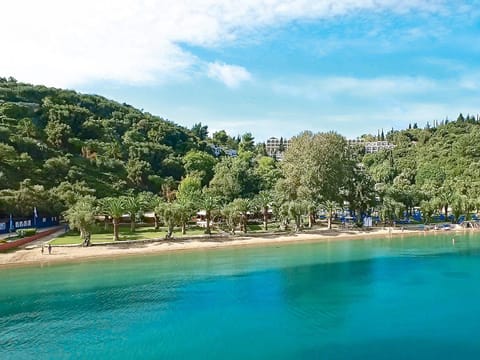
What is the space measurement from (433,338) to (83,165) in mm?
→ 72391

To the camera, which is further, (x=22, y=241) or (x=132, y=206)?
(x=132, y=206)

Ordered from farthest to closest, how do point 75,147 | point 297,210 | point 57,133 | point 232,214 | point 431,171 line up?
point 431,171 → point 75,147 → point 57,133 → point 297,210 → point 232,214

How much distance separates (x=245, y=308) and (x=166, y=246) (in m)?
23.8

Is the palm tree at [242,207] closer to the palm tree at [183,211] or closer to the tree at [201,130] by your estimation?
the palm tree at [183,211]

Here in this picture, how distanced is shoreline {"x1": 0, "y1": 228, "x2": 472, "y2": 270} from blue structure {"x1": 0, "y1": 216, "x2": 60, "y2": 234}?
968 cm

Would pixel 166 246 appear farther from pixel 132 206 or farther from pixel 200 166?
pixel 200 166

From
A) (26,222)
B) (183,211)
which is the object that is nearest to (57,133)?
(26,222)

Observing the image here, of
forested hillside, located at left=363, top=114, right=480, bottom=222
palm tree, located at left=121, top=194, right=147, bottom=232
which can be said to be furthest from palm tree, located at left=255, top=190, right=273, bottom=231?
forested hillside, located at left=363, top=114, right=480, bottom=222

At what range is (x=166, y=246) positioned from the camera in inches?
2010

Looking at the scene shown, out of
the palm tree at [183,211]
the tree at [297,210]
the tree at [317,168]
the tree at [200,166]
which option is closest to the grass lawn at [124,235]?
the palm tree at [183,211]

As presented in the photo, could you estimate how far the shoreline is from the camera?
1729 inches

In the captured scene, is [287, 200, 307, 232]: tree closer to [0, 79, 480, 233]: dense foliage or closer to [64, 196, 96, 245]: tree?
[0, 79, 480, 233]: dense foliage

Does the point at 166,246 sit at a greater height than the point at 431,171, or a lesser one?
lesser

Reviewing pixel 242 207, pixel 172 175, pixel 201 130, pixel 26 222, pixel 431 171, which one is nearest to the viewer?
pixel 26 222
